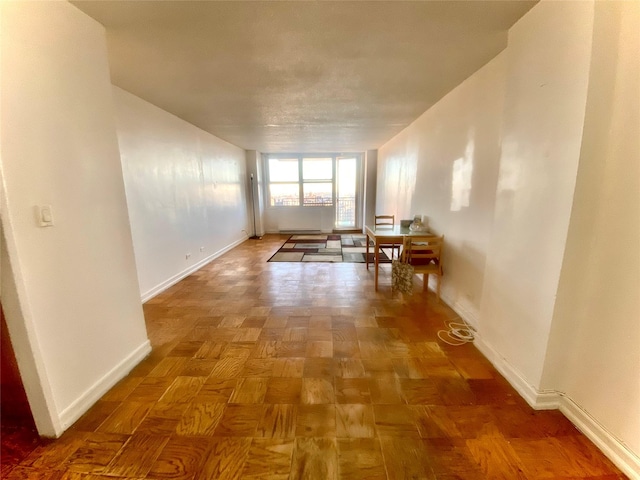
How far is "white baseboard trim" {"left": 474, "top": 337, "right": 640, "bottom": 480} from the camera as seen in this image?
1.22 m

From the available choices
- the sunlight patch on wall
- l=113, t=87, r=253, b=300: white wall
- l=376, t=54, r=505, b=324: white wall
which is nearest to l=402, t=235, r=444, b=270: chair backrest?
l=376, t=54, r=505, b=324: white wall

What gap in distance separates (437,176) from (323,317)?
7.34 feet

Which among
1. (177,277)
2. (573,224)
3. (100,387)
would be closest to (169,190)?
(177,277)

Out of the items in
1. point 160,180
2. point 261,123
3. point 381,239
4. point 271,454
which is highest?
point 261,123

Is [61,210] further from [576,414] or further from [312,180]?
[312,180]

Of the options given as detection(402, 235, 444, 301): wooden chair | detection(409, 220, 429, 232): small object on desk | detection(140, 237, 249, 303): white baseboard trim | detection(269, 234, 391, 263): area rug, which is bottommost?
detection(269, 234, 391, 263): area rug

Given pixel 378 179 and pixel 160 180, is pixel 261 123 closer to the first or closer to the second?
pixel 160 180

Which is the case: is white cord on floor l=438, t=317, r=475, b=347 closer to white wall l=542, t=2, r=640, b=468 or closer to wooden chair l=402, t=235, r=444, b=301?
wooden chair l=402, t=235, r=444, b=301

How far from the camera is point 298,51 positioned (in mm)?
1980

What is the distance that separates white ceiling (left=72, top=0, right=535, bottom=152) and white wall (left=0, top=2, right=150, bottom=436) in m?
0.40

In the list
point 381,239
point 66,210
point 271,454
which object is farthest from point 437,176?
point 66,210

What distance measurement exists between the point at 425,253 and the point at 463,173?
3.07ft

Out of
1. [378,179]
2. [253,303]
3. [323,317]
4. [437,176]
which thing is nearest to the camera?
[323,317]

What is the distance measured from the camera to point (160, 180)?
11.3ft
